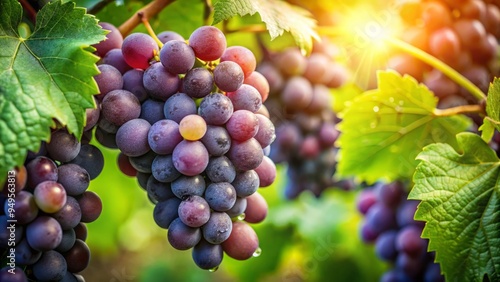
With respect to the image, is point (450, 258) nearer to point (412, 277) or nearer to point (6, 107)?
point (412, 277)

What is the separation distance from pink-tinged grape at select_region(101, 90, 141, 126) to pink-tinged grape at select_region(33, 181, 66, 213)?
0.13 m

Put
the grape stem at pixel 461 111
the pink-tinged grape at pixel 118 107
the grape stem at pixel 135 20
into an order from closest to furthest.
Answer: the pink-tinged grape at pixel 118 107
the grape stem at pixel 135 20
the grape stem at pixel 461 111

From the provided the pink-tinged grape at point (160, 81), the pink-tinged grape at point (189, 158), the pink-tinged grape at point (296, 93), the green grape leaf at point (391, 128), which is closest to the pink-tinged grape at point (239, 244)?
the pink-tinged grape at point (189, 158)

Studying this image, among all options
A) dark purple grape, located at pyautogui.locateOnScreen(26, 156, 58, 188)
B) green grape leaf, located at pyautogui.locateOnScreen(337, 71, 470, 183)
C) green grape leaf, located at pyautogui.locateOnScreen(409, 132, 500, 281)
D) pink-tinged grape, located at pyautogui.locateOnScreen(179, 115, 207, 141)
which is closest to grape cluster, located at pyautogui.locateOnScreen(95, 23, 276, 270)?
pink-tinged grape, located at pyautogui.locateOnScreen(179, 115, 207, 141)

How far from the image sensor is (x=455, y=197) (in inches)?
34.2

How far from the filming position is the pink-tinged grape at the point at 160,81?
2.52 ft

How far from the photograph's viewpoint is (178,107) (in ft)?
2.48

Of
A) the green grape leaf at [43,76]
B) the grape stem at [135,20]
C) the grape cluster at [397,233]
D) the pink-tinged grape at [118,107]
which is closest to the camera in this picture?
the green grape leaf at [43,76]

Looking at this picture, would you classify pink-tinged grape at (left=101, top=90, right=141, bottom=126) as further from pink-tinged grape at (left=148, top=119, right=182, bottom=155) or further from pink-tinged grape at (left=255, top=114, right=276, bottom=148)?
pink-tinged grape at (left=255, top=114, right=276, bottom=148)

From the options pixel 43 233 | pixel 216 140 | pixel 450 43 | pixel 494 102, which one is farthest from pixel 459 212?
pixel 43 233

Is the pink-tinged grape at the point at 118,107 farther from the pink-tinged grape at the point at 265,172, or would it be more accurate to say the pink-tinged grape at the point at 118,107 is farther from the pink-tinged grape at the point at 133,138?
the pink-tinged grape at the point at 265,172

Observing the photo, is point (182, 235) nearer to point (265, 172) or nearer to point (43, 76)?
point (265, 172)

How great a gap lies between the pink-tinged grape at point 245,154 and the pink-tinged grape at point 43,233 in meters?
0.26

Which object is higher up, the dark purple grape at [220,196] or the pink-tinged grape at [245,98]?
the pink-tinged grape at [245,98]
